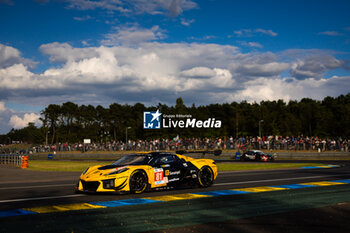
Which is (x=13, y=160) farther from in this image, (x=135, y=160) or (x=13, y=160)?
(x=135, y=160)

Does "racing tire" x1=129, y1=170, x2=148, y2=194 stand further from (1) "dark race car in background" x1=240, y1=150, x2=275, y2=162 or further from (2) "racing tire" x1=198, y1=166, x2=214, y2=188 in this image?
(1) "dark race car in background" x1=240, y1=150, x2=275, y2=162

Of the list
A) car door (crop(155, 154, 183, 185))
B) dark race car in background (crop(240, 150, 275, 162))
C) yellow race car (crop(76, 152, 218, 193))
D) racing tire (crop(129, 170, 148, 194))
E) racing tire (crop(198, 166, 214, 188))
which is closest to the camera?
yellow race car (crop(76, 152, 218, 193))

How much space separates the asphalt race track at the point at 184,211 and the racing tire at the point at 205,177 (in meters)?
0.61

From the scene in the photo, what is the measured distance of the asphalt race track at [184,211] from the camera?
6.66 meters

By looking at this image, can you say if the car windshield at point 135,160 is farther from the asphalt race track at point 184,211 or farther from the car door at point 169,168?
the asphalt race track at point 184,211

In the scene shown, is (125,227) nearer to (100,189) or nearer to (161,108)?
(100,189)

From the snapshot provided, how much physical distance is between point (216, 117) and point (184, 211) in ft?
371

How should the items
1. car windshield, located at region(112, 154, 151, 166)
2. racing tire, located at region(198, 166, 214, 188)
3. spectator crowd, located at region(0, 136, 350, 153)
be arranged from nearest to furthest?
car windshield, located at region(112, 154, 151, 166) < racing tire, located at region(198, 166, 214, 188) < spectator crowd, located at region(0, 136, 350, 153)

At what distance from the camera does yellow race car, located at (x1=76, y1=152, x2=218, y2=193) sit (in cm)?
1048

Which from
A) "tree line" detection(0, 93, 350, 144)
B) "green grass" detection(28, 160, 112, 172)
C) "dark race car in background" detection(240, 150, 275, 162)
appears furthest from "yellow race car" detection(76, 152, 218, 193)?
"tree line" detection(0, 93, 350, 144)

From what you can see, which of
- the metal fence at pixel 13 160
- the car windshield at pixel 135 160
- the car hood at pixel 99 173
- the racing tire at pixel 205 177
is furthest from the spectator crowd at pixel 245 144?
the car hood at pixel 99 173

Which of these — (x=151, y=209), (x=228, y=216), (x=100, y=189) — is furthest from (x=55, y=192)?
(x=228, y=216)

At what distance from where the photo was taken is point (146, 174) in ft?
36.8

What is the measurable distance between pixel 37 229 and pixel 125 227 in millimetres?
1506
